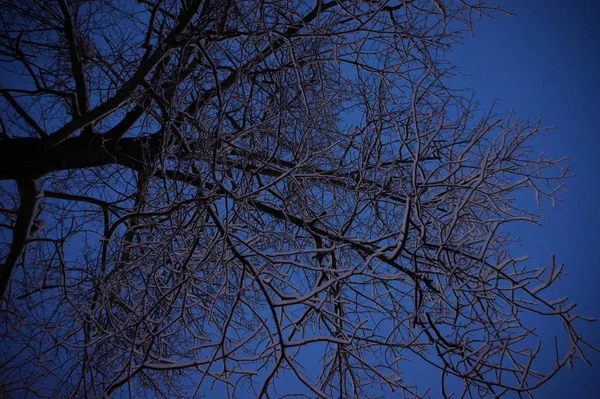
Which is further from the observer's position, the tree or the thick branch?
the thick branch

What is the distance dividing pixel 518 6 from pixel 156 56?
7508 mm

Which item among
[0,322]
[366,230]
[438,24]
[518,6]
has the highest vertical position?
[518,6]

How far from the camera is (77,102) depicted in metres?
2.76

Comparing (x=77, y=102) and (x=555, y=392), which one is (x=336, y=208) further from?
(x=555, y=392)

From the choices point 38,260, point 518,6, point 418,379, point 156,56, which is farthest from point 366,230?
point 418,379

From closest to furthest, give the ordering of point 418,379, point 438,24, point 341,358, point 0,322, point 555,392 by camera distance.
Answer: point 341,358
point 438,24
point 0,322
point 555,392
point 418,379

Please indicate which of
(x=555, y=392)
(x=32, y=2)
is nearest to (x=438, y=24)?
(x=32, y=2)

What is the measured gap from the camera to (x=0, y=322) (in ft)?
9.48

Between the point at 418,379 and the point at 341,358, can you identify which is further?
the point at 418,379

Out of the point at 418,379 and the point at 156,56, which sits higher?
the point at 418,379

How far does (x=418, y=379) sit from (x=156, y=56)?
14.6 meters

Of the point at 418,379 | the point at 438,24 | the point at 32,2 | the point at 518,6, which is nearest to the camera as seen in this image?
the point at 32,2

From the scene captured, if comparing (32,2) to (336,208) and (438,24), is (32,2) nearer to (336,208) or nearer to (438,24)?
(336,208)

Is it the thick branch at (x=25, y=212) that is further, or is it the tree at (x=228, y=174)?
the thick branch at (x=25, y=212)
